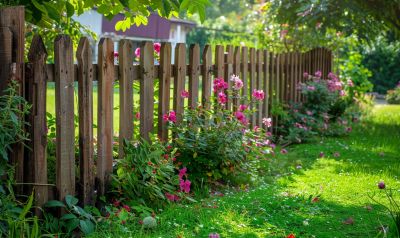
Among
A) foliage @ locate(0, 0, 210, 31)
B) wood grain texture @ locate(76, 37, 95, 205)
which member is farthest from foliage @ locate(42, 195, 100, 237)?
foliage @ locate(0, 0, 210, 31)

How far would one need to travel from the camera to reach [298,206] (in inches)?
195

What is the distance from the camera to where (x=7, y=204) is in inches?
153

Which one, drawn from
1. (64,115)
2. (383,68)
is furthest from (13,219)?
(383,68)

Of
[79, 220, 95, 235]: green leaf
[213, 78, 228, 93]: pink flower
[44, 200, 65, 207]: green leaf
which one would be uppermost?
[213, 78, 228, 93]: pink flower

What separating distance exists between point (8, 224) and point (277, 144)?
555 cm

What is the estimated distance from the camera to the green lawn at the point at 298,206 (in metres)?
4.25

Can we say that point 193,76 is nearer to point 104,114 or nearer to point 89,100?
point 104,114

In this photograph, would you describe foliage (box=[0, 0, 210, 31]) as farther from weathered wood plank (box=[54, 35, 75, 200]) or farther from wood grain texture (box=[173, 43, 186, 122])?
wood grain texture (box=[173, 43, 186, 122])

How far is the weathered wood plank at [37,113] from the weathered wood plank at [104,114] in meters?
0.59

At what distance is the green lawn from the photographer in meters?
4.25

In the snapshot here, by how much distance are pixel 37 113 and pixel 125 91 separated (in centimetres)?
102

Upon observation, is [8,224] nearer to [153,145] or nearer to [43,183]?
[43,183]

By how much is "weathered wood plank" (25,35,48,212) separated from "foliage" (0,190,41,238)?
0.30 m

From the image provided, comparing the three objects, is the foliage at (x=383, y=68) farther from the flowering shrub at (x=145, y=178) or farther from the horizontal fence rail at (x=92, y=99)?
the flowering shrub at (x=145, y=178)
